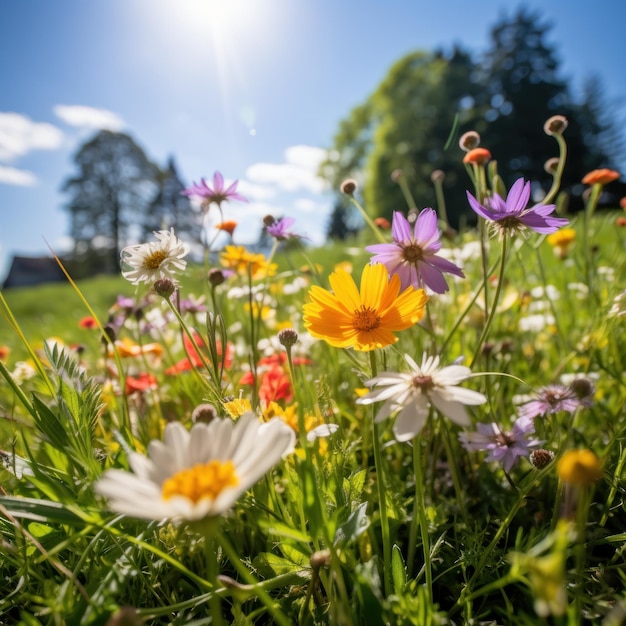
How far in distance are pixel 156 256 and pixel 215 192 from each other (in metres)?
0.25

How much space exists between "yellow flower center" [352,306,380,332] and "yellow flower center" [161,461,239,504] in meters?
0.23

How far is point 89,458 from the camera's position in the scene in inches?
19.1

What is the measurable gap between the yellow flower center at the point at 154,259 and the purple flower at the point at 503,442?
0.44m

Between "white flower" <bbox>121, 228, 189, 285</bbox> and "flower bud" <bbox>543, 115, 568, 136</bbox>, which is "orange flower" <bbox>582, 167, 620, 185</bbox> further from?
"white flower" <bbox>121, 228, 189, 285</bbox>

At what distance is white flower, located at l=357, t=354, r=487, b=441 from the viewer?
0.32m

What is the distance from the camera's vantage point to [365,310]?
1.58 feet

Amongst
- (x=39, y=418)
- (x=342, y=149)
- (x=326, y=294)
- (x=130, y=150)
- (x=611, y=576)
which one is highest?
(x=130, y=150)

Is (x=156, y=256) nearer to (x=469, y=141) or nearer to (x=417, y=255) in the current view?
(x=417, y=255)

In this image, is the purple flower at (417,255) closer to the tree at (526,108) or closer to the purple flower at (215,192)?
the purple flower at (215,192)

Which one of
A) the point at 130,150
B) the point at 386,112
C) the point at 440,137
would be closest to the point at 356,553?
the point at 440,137

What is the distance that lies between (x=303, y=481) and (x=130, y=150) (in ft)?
70.2

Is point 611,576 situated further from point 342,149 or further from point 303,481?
point 342,149

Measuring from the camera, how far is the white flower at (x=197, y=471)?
24 centimetres

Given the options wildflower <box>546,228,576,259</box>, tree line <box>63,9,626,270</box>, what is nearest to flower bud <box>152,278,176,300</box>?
wildflower <box>546,228,576,259</box>
